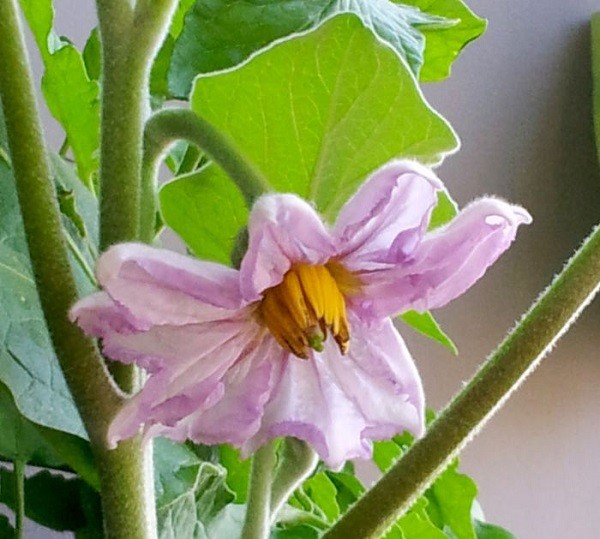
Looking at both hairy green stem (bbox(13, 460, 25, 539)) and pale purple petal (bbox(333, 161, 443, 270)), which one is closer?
pale purple petal (bbox(333, 161, 443, 270))

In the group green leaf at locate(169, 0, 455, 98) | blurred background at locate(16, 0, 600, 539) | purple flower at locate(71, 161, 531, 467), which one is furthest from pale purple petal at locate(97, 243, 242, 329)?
blurred background at locate(16, 0, 600, 539)

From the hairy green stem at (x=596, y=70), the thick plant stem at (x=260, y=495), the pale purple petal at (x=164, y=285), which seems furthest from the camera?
the hairy green stem at (x=596, y=70)

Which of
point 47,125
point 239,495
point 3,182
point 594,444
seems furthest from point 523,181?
point 3,182

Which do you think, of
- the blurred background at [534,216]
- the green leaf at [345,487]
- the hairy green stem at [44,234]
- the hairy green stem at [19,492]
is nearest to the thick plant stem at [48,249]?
the hairy green stem at [44,234]

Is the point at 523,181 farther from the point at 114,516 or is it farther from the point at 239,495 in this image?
the point at 114,516

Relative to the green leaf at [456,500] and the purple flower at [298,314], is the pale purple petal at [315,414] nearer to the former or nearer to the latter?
the purple flower at [298,314]

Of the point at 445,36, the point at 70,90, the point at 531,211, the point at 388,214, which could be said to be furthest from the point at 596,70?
the point at 388,214

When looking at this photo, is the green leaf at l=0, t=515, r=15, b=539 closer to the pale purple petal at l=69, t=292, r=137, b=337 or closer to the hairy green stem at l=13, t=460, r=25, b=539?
the hairy green stem at l=13, t=460, r=25, b=539
